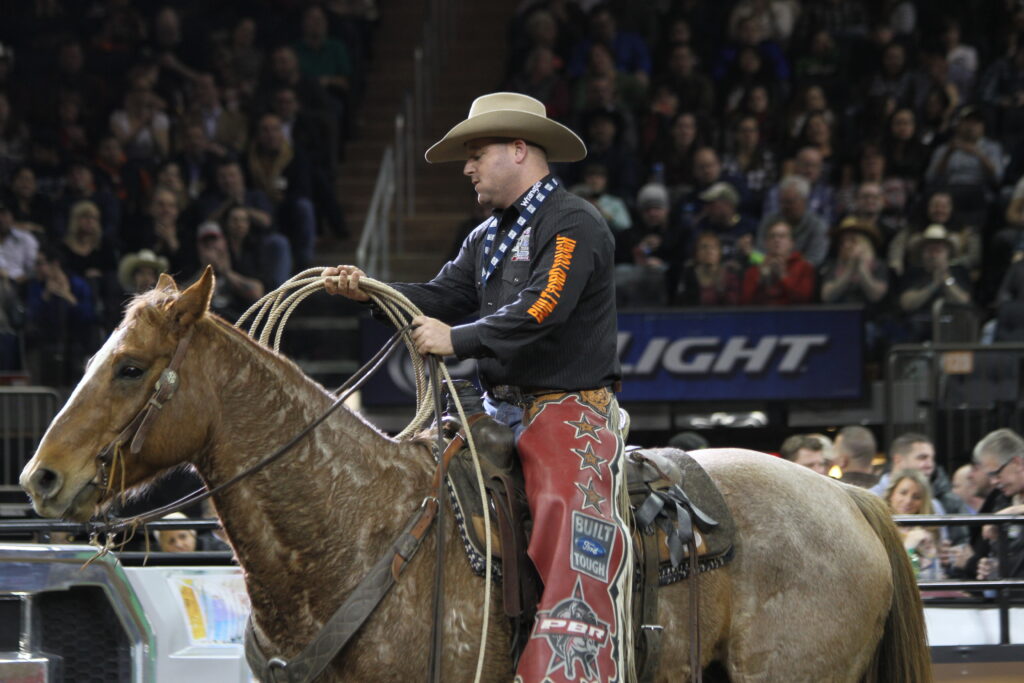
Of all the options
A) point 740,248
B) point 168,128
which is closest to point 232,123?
point 168,128

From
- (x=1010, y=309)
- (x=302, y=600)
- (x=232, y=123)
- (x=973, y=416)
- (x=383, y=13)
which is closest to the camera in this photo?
(x=302, y=600)

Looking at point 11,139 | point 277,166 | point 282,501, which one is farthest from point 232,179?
point 282,501

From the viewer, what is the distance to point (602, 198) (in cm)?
1262

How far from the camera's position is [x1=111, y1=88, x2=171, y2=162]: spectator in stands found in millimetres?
14531

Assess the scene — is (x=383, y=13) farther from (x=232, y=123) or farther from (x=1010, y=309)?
(x=1010, y=309)

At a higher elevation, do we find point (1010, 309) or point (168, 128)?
point (168, 128)

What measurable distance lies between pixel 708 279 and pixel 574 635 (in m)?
7.12

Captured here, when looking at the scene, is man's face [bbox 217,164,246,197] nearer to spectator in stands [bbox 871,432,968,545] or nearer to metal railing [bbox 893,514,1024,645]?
spectator in stands [bbox 871,432,968,545]

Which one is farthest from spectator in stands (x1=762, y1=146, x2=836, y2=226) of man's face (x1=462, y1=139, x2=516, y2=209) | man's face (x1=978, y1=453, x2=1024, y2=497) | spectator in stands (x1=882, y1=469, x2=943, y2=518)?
man's face (x1=462, y1=139, x2=516, y2=209)

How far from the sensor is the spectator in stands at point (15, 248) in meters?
12.6

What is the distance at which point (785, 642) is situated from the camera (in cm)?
481

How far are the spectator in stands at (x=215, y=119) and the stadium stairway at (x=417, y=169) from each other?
4.29 ft

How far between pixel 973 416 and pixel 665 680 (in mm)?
5376

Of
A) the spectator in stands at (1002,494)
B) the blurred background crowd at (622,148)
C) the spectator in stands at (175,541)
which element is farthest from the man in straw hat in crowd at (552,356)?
the blurred background crowd at (622,148)
